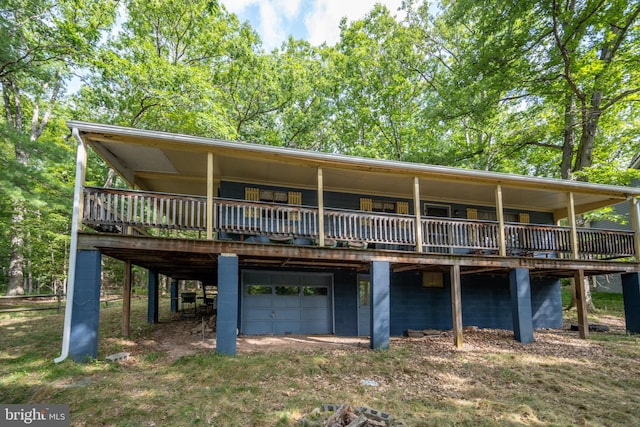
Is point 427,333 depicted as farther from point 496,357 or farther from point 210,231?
point 210,231

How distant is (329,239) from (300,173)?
2760 mm

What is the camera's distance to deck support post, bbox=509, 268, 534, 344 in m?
10.6

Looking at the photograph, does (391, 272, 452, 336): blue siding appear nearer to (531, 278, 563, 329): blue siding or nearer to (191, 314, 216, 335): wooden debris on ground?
(531, 278, 563, 329): blue siding

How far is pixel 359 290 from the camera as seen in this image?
41.3 feet

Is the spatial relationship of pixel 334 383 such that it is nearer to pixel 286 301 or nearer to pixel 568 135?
pixel 286 301

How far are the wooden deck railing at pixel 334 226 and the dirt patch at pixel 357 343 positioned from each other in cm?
278

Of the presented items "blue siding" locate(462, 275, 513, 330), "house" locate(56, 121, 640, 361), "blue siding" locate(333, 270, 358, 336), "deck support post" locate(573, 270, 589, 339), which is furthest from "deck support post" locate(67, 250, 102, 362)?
"deck support post" locate(573, 270, 589, 339)

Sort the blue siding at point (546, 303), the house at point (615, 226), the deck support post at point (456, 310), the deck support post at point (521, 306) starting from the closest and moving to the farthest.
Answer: the deck support post at point (456, 310) → the deck support post at point (521, 306) → the blue siding at point (546, 303) → the house at point (615, 226)

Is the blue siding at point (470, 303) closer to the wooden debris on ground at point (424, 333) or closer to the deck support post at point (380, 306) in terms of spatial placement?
the wooden debris on ground at point (424, 333)

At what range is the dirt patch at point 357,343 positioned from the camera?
368 inches

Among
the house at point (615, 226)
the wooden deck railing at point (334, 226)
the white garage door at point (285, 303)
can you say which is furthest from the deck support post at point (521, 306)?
the house at point (615, 226)

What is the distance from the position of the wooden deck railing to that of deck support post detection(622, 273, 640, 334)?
83 centimetres

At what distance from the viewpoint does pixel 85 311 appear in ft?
25.2

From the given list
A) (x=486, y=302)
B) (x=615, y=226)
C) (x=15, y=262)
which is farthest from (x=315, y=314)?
(x=615, y=226)
